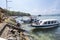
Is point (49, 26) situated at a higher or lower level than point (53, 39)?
lower

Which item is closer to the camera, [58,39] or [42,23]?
[58,39]

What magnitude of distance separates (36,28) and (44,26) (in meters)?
1.38

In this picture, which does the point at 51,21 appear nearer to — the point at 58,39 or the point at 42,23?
the point at 42,23

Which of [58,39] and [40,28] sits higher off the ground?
[58,39]

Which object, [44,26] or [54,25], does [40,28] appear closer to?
[44,26]

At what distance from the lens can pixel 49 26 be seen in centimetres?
2819

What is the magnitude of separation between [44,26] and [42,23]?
82cm

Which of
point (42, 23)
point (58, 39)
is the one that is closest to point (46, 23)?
point (42, 23)

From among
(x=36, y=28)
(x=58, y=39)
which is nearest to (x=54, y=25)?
(x=36, y=28)

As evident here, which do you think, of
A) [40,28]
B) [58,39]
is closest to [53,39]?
[58,39]

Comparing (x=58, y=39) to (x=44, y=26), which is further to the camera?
(x=44, y=26)

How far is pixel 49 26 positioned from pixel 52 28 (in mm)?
671

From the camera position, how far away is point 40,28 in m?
27.8

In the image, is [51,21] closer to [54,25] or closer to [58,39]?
[54,25]
